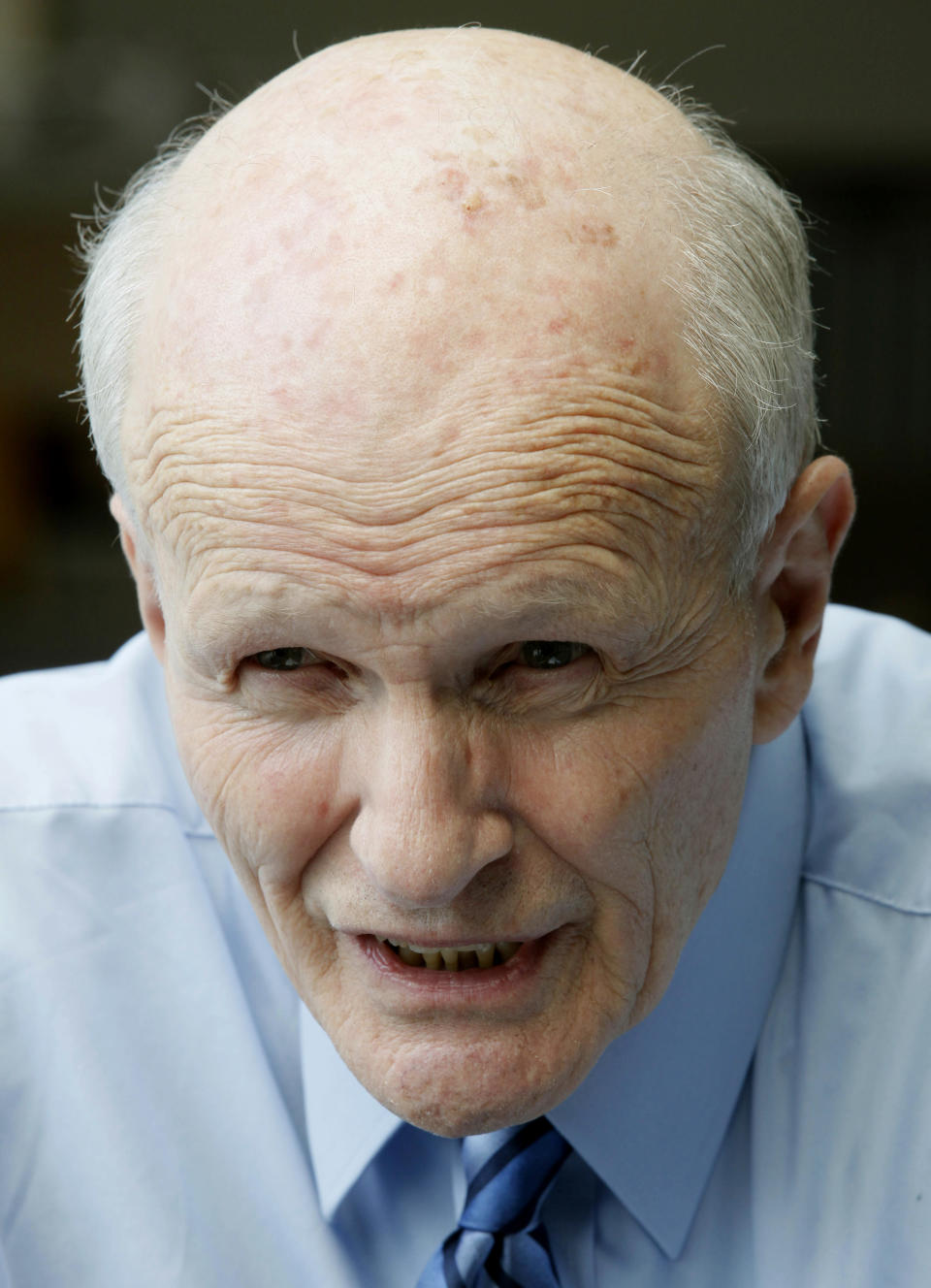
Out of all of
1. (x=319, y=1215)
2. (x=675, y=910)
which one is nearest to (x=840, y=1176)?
(x=675, y=910)

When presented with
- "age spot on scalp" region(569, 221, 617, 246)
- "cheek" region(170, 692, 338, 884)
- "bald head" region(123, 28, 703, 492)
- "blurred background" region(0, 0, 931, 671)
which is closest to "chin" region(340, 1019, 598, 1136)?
"cheek" region(170, 692, 338, 884)

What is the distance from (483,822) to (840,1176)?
27.1 inches

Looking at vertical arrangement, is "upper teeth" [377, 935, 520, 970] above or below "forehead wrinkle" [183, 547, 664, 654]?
below

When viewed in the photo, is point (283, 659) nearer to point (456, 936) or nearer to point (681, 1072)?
point (456, 936)

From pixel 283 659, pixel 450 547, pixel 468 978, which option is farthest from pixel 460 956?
pixel 450 547

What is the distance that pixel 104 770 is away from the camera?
1.92 meters

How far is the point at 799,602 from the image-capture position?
63.6 inches

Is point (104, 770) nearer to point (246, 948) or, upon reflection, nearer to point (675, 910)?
point (246, 948)

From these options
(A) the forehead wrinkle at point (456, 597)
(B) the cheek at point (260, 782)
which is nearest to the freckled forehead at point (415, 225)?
(A) the forehead wrinkle at point (456, 597)

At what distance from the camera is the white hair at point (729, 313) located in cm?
140

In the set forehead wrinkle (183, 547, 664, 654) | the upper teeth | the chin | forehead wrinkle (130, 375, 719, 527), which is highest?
forehead wrinkle (130, 375, 719, 527)

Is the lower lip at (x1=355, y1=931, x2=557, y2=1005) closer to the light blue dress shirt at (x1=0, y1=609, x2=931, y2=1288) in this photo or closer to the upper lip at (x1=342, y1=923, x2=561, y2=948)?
the upper lip at (x1=342, y1=923, x2=561, y2=948)

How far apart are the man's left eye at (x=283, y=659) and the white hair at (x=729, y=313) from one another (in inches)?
10.3

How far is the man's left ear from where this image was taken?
61.9 inches
